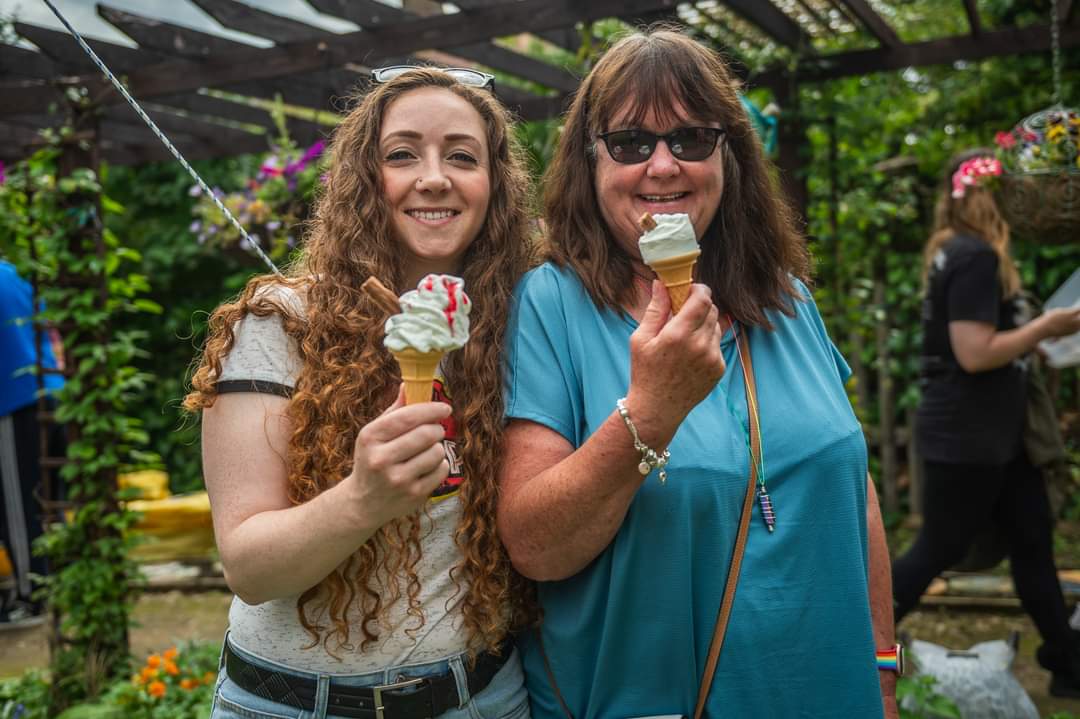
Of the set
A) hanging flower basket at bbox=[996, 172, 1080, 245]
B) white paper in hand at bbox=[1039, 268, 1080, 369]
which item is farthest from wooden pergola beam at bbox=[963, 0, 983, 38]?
white paper in hand at bbox=[1039, 268, 1080, 369]

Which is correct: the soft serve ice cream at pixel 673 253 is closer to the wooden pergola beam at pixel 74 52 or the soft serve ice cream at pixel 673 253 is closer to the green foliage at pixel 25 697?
the green foliage at pixel 25 697

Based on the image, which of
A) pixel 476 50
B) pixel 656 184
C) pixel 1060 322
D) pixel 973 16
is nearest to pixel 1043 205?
pixel 1060 322

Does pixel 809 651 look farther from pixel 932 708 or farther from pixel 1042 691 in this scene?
pixel 1042 691

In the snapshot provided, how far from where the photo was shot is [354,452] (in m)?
1.53

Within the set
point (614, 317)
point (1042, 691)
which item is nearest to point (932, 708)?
point (1042, 691)

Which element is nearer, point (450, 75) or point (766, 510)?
point (766, 510)

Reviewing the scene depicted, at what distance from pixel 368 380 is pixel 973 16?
386 cm

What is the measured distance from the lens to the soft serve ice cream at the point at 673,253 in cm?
158

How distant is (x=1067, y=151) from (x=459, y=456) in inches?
111

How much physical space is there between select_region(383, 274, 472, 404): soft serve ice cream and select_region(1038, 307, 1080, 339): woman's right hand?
10.0ft

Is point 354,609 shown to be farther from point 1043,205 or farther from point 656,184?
point 1043,205

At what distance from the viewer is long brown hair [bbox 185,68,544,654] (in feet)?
5.46

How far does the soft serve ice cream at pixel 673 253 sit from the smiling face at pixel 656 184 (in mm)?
236

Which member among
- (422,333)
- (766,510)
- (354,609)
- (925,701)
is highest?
(422,333)
